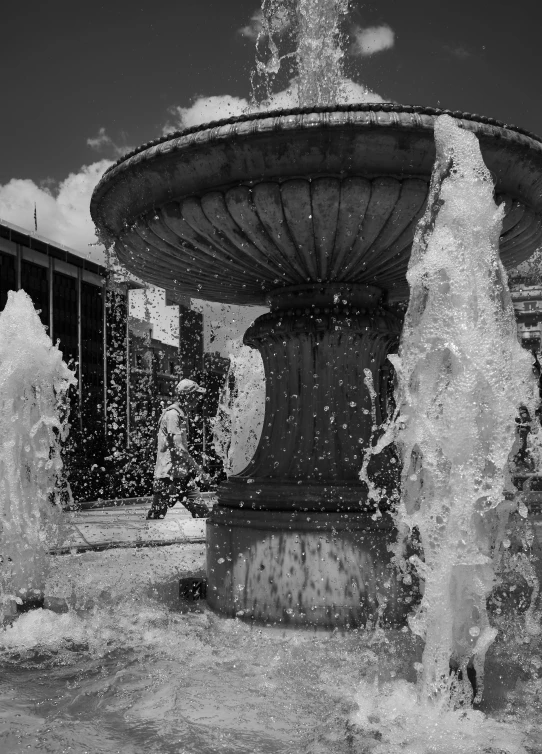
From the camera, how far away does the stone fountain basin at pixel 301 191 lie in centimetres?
293

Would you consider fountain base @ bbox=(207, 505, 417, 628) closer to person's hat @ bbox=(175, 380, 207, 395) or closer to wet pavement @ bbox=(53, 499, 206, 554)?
wet pavement @ bbox=(53, 499, 206, 554)

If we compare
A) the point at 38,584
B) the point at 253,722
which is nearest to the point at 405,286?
the point at 38,584

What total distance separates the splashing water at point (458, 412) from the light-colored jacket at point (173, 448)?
5.08 m

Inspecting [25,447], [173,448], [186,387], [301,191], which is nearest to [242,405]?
[173,448]

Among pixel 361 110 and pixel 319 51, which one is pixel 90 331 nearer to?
pixel 319 51

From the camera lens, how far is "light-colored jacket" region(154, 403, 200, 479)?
24.6 ft

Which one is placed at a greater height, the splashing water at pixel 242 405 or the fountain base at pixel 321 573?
the splashing water at pixel 242 405

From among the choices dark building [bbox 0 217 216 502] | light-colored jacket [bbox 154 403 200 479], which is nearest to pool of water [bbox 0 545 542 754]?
light-colored jacket [bbox 154 403 200 479]

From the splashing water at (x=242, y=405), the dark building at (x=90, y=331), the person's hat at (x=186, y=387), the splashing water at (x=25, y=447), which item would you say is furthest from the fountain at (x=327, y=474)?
the dark building at (x=90, y=331)

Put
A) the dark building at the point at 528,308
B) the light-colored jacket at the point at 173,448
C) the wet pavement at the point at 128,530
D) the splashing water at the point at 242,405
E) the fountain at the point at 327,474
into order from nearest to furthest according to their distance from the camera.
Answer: the fountain at the point at 327,474, the wet pavement at the point at 128,530, the dark building at the point at 528,308, the splashing water at the point at 242,405, the light-colored jacket at the point at 173,448

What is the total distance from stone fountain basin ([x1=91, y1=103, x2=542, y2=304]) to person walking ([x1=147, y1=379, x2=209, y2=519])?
12.9 feet

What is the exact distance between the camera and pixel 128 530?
6.80m

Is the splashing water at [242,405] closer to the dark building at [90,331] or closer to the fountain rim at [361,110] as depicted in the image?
the fountain rim at [361,110]

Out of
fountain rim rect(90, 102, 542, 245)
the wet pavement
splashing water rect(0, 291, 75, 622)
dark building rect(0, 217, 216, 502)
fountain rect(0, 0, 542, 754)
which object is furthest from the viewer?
dark building rect(0, 217, 216, 502)
